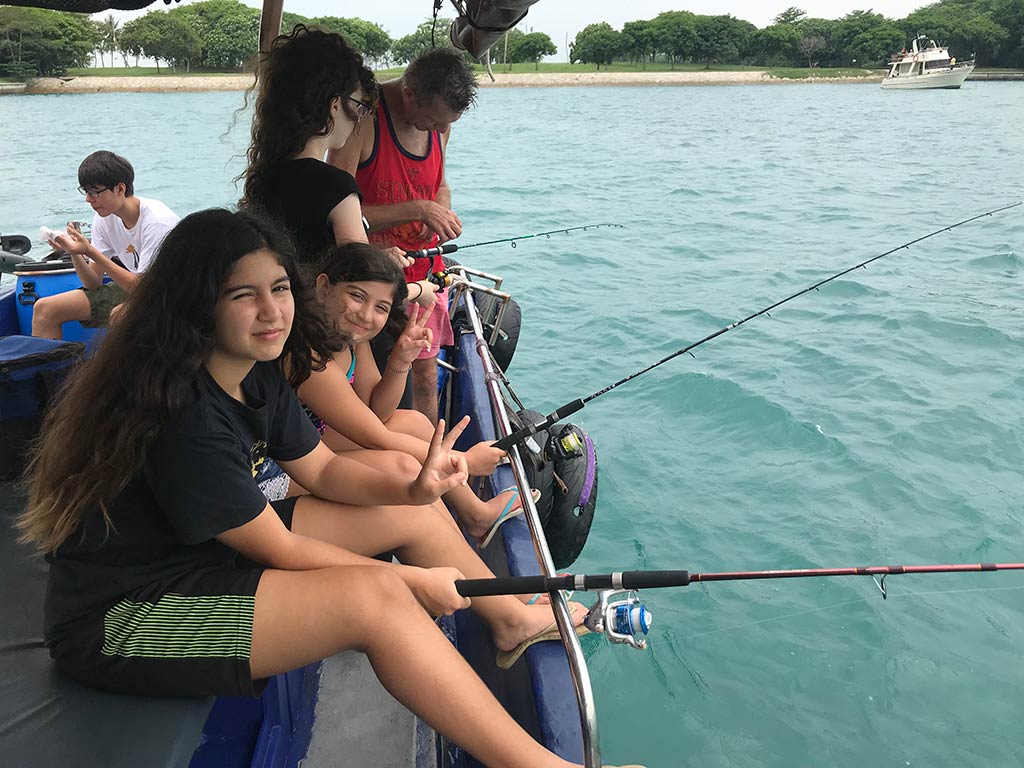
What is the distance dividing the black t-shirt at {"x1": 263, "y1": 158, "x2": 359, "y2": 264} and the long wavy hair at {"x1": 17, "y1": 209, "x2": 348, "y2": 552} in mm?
724

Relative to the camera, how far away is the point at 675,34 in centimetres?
7738

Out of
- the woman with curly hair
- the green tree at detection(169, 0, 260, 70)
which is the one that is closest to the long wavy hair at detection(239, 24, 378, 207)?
→ the woman with curly hair

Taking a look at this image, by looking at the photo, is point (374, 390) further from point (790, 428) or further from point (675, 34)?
point (675, 34)

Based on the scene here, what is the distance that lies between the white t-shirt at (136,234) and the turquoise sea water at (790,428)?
822 mm

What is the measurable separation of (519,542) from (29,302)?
3.30 metres

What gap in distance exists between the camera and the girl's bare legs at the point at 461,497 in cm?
217

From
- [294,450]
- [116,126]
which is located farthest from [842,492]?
[116,126]

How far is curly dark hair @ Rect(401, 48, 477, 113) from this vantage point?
2848 millimetres

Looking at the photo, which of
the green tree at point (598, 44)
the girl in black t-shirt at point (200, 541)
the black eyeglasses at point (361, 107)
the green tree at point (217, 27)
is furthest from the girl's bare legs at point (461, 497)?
the green tree at point (598, 44)

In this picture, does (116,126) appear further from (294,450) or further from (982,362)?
(294,450)

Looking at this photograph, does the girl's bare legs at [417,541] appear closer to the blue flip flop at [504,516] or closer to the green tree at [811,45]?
the blue flip flop at [504,516]

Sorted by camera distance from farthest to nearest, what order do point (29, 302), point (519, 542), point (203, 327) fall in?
1. point (29, 302)
2. point (519, 542)
3. point (203, 327)

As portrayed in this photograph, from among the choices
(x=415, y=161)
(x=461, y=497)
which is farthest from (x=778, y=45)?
(x=461, y=497)

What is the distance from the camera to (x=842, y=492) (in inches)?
191
